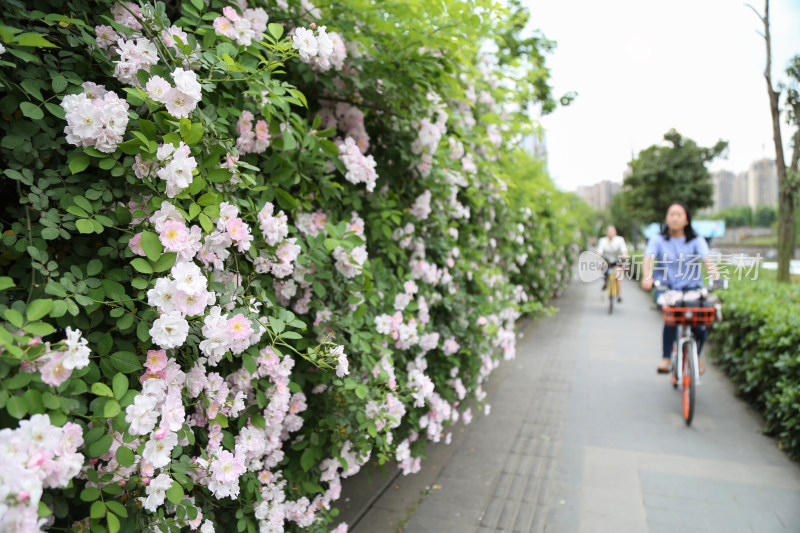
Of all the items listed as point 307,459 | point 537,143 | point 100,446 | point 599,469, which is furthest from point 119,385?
point 537,143

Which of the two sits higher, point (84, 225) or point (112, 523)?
point (84, 225)

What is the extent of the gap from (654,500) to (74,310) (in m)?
3.54

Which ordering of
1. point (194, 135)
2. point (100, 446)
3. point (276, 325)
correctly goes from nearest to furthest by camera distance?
point (100, 446)
point (194, 135)
point (276, 325)

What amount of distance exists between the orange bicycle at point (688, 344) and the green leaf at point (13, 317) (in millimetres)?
4937

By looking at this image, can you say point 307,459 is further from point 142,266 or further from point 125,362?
point 142,266

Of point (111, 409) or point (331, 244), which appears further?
point (331, 244)

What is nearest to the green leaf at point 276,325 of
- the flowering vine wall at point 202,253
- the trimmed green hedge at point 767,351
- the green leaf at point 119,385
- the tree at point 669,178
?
the flowering vine wall at point 202,253

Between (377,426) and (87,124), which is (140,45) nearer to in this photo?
(87,124)

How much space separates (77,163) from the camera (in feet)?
5.08

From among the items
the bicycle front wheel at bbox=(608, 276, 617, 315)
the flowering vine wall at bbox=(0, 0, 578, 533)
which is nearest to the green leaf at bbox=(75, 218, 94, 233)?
the flowering vine wall at bbox=(0, 0, 578, 533)

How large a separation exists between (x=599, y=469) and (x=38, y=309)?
12.5 ft

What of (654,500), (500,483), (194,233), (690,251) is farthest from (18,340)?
(690,251)

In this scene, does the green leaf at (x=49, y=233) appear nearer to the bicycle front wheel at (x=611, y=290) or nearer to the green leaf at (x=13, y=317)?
the green leaf at (x=13, y=317)

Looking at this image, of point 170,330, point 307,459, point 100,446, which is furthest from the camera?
point 307,459
